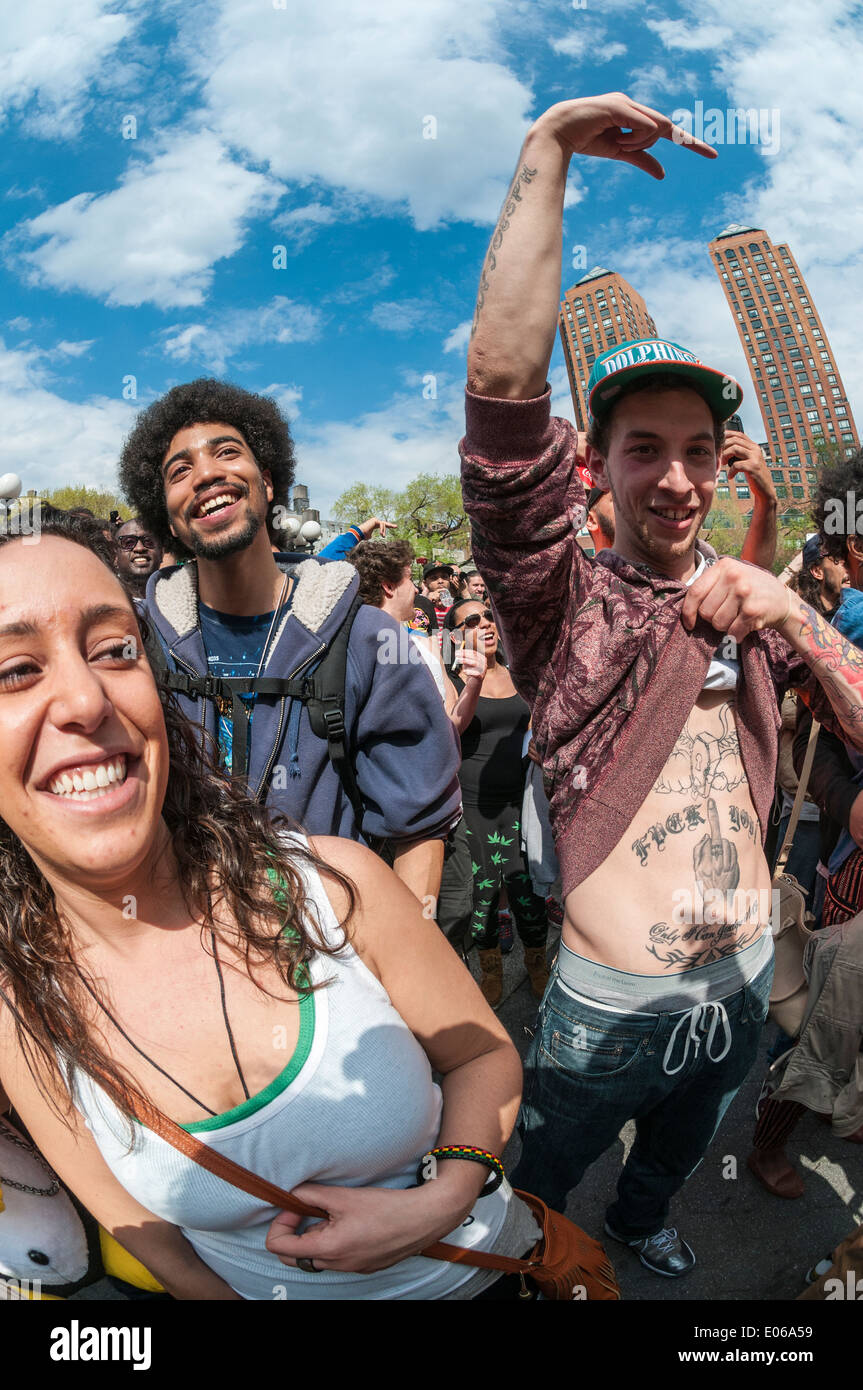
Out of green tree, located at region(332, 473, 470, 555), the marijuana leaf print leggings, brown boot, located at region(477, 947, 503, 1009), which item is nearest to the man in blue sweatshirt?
the marijuana leaf print leggings

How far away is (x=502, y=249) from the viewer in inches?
52.0

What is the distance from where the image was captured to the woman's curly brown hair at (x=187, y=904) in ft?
4.33

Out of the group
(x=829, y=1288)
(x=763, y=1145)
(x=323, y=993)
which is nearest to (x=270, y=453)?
(x=323, y=993)

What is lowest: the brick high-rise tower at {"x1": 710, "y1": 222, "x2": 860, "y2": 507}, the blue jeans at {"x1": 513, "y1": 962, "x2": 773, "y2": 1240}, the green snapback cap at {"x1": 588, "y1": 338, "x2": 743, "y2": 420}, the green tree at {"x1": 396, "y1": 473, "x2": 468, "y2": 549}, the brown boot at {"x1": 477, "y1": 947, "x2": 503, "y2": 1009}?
the brown boot at {"x1": 477, "y1": 947, "x2": 503, "y2": 1009}

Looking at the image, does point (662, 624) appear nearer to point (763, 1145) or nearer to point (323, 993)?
point (323, 993)

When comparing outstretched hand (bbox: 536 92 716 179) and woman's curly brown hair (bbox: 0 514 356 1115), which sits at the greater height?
outstretched hand (bbox: 536 92 716 179)

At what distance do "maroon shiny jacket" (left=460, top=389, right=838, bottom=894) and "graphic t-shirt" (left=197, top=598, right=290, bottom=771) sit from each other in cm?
79

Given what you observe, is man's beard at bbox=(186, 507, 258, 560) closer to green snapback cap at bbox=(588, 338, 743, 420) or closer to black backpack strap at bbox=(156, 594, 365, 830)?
black backpack strap at bbox=(156, 594, 365, 830)

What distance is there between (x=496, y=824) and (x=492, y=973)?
84 cm

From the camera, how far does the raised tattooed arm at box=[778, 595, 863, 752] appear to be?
1706mm

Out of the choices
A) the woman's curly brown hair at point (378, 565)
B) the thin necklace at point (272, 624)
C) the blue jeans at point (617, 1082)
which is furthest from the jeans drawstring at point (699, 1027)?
the woman's curly brown hair at point (378, 565)

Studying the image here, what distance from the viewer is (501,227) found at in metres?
1.34

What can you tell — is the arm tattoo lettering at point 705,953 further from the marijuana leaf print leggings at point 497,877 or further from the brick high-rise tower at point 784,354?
the brick high-rise tower at point 784,354

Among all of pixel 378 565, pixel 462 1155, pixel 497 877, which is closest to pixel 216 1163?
pixel 462 1155
